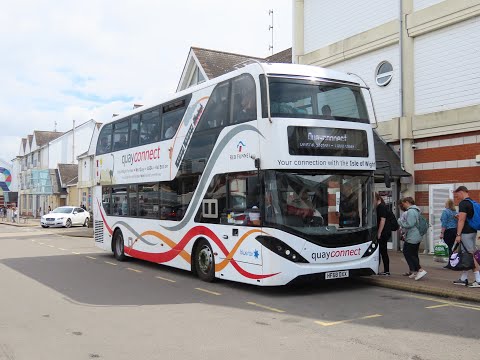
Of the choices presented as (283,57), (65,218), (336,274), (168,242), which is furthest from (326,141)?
(65,218)

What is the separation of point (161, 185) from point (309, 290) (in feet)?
15.6

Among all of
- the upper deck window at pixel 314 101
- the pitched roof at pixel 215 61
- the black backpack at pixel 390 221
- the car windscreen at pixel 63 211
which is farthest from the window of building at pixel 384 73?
the car windscreen at pixel 63 211

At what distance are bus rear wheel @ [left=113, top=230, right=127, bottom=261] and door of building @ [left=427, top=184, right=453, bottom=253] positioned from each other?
893 centimetres

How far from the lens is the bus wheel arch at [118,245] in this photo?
1484cm

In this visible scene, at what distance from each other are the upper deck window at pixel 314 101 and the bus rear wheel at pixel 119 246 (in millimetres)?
7818

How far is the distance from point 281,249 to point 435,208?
7.69m

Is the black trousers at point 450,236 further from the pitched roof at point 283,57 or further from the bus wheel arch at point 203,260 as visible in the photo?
the pitched roof at point 283,57

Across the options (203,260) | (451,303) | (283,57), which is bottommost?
(451,303)

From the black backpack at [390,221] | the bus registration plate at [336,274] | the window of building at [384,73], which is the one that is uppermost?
the window of building at [384,73]

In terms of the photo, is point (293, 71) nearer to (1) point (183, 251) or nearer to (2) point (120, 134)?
(1) point (183, 251)

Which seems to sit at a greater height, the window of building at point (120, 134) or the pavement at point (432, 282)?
the window of building at point (120, 134)

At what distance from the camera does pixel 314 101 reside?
9.24 m

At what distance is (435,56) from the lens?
48.0 ft

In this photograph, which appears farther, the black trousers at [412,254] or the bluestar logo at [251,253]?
the black trousers at [412,254]
